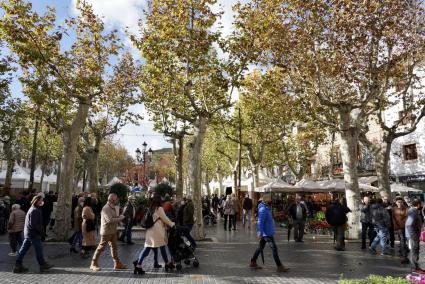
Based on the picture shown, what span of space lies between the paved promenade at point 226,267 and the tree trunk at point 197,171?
1.53 m

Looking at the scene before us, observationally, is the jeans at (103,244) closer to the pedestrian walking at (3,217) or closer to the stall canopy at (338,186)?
the pedestrian walking at (3,217)

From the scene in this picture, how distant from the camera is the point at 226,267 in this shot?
956 centimetres

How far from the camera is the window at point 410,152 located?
31.1 m

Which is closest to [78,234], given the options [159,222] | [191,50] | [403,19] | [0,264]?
[0,264]

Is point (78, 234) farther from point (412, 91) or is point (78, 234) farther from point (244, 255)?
point (412, 91)

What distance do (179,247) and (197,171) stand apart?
253 inches

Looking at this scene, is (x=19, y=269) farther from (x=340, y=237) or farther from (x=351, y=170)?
(x=351, y=170)

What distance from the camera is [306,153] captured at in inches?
1533

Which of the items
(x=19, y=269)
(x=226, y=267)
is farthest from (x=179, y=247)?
(x=19, y=269)

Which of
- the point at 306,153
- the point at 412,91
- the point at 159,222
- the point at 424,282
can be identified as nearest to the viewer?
the point at 424,282

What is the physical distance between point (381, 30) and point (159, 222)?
451 inches

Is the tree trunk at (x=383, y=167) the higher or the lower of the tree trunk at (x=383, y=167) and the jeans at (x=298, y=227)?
the higher

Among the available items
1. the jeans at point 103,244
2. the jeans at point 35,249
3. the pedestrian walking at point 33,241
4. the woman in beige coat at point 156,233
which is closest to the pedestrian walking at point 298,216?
the woman in beige coat at point 156,233

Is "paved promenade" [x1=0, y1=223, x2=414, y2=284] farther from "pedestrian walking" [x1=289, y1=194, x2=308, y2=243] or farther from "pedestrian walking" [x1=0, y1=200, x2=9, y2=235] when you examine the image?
"pedestrian walking" [x1=0, y1=200, x2=9, y2=235]
